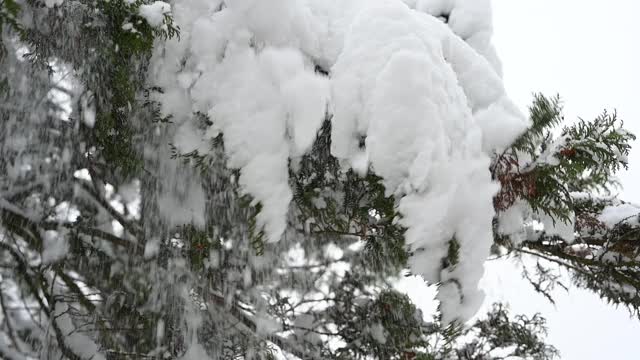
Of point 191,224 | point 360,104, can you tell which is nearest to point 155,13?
point 360,104

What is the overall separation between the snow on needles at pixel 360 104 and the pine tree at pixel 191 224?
0.04 meters

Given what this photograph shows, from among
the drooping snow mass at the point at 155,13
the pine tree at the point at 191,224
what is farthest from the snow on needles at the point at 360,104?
the drooping snow mass at the point at 155,13

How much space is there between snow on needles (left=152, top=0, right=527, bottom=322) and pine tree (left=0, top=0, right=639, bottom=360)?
44 millimetres

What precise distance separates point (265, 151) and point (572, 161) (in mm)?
1092

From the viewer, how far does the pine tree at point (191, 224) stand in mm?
1898

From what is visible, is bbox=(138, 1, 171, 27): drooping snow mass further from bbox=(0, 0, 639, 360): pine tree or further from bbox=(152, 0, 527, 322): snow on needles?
bbox=(152, 0, 527, 322): snow on needles

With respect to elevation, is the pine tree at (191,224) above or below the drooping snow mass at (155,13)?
below

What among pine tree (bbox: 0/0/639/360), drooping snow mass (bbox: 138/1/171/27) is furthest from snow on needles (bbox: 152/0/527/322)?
drooping snow mass (bbox: 138/1/171/27)

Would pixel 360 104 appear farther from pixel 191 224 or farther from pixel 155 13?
pixel 191 224

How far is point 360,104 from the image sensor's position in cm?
184

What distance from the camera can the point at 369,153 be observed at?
173 cm

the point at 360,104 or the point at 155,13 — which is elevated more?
the point at 155,13

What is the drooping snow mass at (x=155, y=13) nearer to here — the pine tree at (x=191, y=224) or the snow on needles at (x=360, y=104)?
the pine tree at (x=191, y=224)

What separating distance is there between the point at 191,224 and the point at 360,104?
3.56 feet
